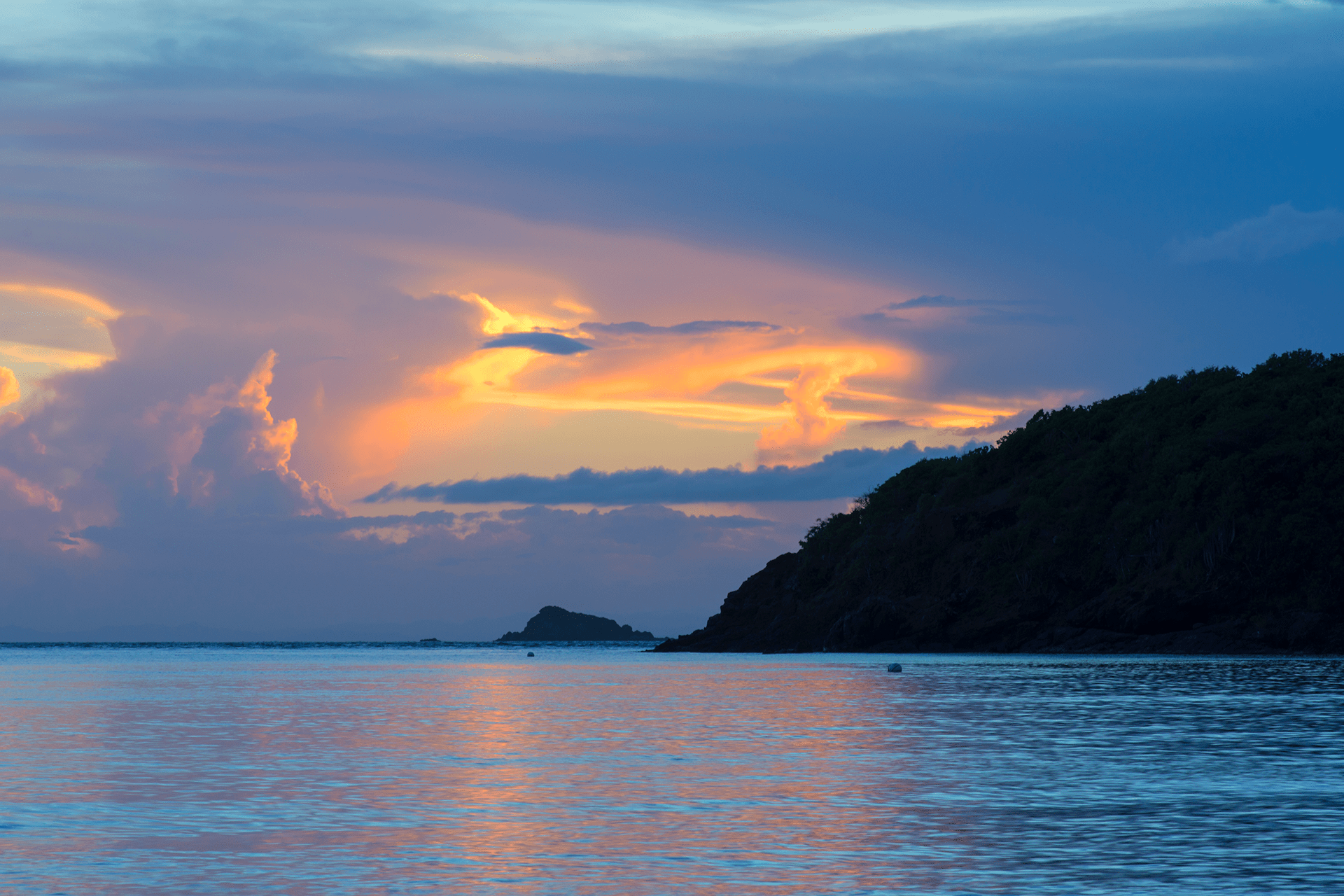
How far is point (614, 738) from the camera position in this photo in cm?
5422

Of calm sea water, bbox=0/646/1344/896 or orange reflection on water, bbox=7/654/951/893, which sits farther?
orange reflection on water, bbox=7/654/951/893

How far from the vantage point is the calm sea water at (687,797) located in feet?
78.4

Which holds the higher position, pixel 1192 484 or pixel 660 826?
pixel 1192 484

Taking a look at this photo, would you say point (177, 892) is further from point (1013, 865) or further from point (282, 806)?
point (1013, 865)

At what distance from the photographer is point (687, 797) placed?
34688mm

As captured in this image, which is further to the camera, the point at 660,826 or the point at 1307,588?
the point at 1307,588

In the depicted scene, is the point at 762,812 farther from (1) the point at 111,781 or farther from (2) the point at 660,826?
(1) the point at 111,781

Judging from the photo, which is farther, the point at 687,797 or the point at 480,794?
the point at 480,794

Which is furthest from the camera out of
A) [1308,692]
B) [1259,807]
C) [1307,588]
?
[1307,588]

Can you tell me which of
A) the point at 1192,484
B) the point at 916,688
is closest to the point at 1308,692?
the point at 916,688

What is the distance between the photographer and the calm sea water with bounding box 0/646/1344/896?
78.4 ft

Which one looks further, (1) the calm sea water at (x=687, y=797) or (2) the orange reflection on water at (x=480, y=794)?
(2) the orange reflection on water at (x=480, y=794)

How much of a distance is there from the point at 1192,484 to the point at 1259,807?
166 metres

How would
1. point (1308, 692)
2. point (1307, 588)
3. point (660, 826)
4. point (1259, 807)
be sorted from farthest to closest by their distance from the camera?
point (1307, 588)
point (1308, 692)
point (1259, 807)
point (660, 826)
